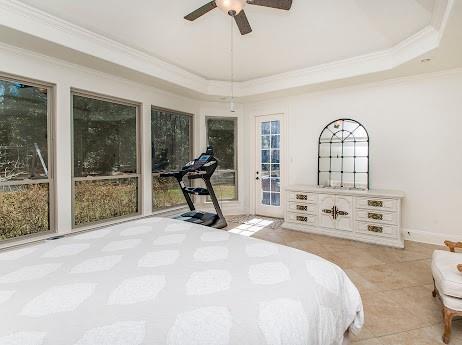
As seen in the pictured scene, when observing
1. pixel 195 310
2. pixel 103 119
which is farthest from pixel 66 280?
pixel 103 119

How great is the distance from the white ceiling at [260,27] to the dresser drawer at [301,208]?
2.27 m

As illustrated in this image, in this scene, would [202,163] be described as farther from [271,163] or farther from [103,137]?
[271,163]

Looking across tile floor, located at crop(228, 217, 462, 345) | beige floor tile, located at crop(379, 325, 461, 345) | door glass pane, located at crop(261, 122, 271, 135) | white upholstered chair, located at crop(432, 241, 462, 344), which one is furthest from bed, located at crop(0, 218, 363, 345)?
door glass pane, located at crop(261, 122, 271, 135)

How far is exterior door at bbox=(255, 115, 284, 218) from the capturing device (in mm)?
5211

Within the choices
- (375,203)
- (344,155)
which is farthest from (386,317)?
(344,155)

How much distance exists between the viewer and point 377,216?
3.68 meters

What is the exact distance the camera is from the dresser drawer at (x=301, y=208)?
167 inches

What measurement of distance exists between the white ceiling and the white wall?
2.89 ft

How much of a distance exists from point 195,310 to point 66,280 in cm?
62

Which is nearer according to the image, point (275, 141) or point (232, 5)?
point (232, 5)

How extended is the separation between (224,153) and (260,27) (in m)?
2.89

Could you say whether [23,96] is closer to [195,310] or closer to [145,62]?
[145,62]

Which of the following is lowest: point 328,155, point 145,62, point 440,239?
point 440,239

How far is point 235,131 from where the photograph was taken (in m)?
5.59
